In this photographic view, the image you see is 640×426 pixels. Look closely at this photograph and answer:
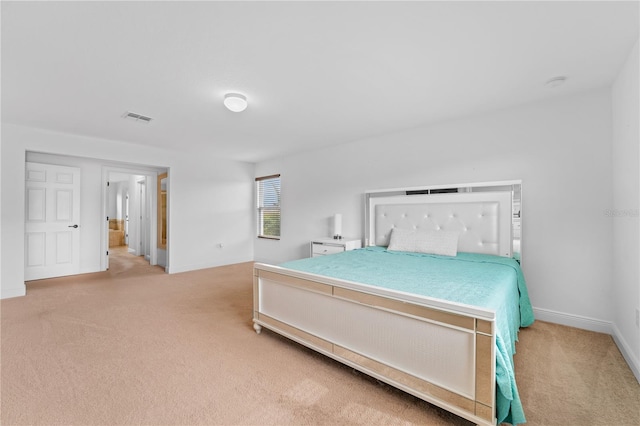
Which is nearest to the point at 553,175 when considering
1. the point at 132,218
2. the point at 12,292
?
the point at 12,292

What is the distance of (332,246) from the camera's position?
423cm

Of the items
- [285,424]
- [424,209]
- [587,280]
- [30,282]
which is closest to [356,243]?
[424,209]

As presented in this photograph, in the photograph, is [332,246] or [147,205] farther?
[147,205]

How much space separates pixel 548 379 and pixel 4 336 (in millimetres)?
4505

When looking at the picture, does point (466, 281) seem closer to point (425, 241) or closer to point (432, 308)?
point (432, 308)

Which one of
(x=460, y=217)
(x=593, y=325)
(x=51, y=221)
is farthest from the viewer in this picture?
(x=51, y=221)

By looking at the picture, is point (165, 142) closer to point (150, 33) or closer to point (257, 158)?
point (257, 158)

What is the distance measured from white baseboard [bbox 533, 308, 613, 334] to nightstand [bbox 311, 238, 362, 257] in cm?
226

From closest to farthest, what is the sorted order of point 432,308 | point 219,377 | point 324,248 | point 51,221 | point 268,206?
point 432,308, point 219,377, point 324,248, point 51,221, point 268,206

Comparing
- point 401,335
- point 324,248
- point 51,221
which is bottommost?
point 401,335

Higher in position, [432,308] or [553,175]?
[553,175]

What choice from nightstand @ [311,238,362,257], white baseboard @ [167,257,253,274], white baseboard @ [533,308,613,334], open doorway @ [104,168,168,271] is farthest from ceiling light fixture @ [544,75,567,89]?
open doorway @ [104,168,168,271]

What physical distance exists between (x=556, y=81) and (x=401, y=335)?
2.69 m

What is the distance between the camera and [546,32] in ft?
6.06
